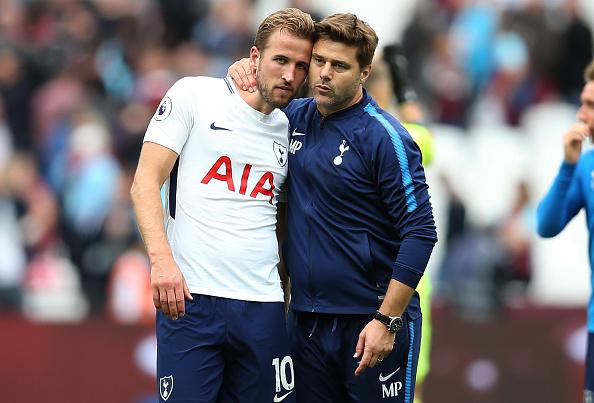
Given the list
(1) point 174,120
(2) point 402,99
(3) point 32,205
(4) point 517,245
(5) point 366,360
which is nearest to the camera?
(5) point 366,360

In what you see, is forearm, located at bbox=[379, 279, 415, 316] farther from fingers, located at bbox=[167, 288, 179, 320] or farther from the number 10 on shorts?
fingers, located at bbox=[167, 288, 179, 320]

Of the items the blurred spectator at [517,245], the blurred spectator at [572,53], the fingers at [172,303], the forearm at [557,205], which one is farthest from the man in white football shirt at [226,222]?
the blurred spectator at [572,53]

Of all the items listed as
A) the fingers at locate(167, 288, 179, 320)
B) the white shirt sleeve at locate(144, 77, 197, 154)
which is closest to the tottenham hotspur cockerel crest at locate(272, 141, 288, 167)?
the white shirt sleeve at locate(144, 77, 197, 154)

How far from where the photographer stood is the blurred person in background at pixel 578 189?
7191mm

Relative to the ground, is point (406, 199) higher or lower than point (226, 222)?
higher

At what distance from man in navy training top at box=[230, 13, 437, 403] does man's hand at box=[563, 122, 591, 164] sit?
1.34 m

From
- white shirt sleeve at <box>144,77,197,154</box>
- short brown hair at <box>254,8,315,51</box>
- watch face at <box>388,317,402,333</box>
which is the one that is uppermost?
short brown hair at <box>254,8,315,51</box>

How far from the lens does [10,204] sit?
13.1 m

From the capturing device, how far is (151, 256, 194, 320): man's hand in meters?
5.95

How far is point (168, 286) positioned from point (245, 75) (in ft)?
3.77

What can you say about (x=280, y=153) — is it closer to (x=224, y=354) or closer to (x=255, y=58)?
(x=255, y=58)

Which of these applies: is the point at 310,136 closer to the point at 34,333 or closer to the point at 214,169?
the point at 214,169

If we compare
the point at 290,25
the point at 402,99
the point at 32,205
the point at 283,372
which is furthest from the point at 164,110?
the point at 32,205

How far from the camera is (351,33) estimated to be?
6.10 m
